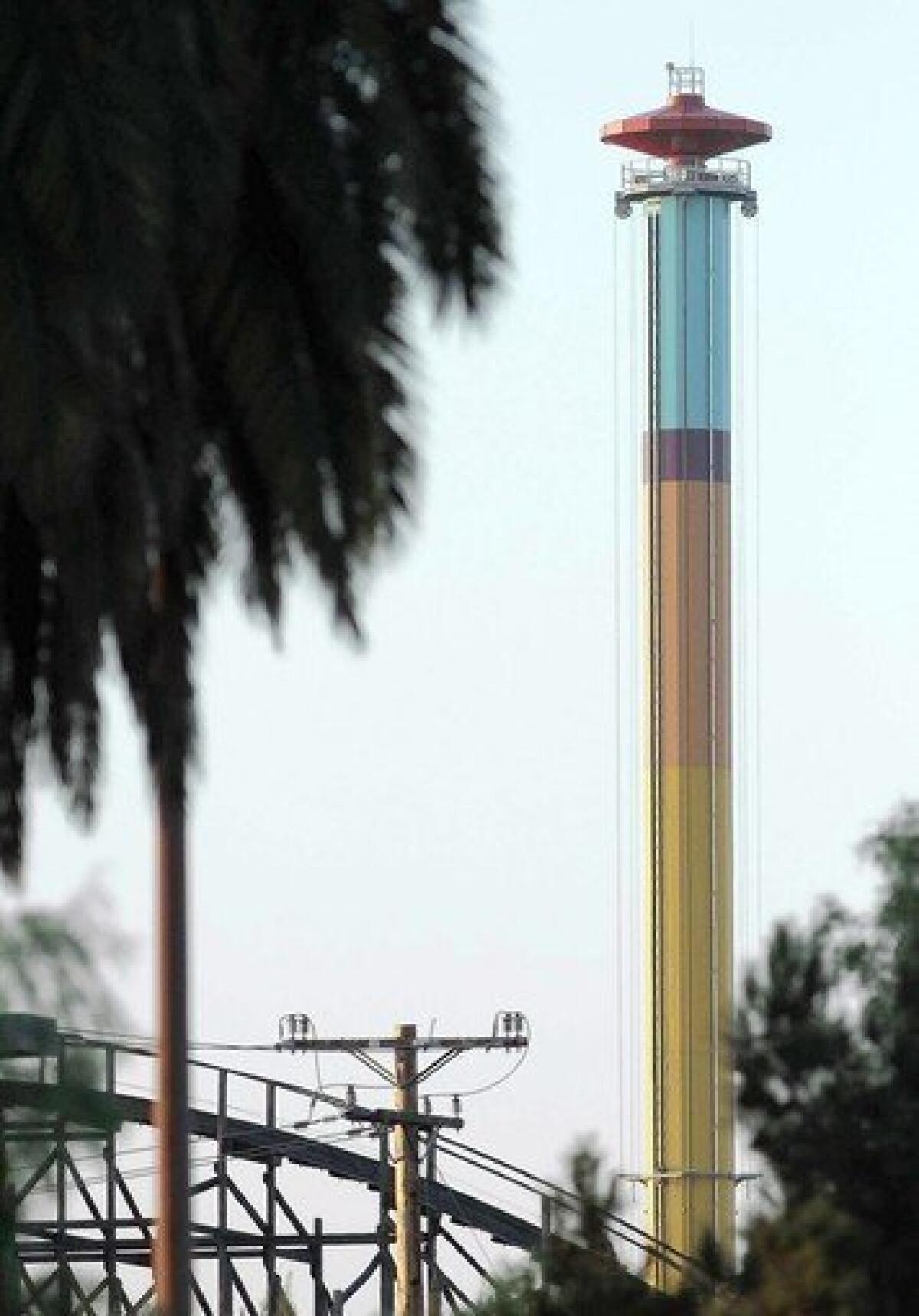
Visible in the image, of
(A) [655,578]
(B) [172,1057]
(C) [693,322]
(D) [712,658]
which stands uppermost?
(C) [693,322]

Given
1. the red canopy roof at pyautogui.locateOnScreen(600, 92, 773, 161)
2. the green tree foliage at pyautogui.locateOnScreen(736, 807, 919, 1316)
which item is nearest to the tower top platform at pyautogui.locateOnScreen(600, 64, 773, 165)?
the red canopy roof at pyautogui.locateOnScreen(600, 92, 773, 161)

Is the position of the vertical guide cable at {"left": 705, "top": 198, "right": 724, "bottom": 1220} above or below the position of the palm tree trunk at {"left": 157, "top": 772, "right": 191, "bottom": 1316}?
above

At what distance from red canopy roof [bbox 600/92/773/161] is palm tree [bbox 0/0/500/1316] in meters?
79.6

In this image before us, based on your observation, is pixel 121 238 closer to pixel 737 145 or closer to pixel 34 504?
pixel 34 504

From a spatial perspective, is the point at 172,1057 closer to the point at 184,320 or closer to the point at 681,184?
the point at 184,320

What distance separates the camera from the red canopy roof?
10462 cm

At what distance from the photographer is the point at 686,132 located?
105 metres

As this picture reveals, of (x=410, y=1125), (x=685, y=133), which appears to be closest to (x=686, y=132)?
(x=685, y=133)

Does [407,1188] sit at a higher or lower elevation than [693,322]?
lower

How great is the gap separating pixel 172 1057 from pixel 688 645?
77168 mm

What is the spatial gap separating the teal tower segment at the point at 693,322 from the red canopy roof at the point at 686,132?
2.31 metres

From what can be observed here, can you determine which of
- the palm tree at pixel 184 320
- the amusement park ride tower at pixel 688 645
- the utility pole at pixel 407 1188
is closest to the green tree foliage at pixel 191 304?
the palm tree at pixel 184 320

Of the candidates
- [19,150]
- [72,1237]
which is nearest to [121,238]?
[19,150]

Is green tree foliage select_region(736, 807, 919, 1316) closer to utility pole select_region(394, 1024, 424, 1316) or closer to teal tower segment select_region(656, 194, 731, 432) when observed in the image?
utility pole select_region(394, 1024, 424, 1316)
